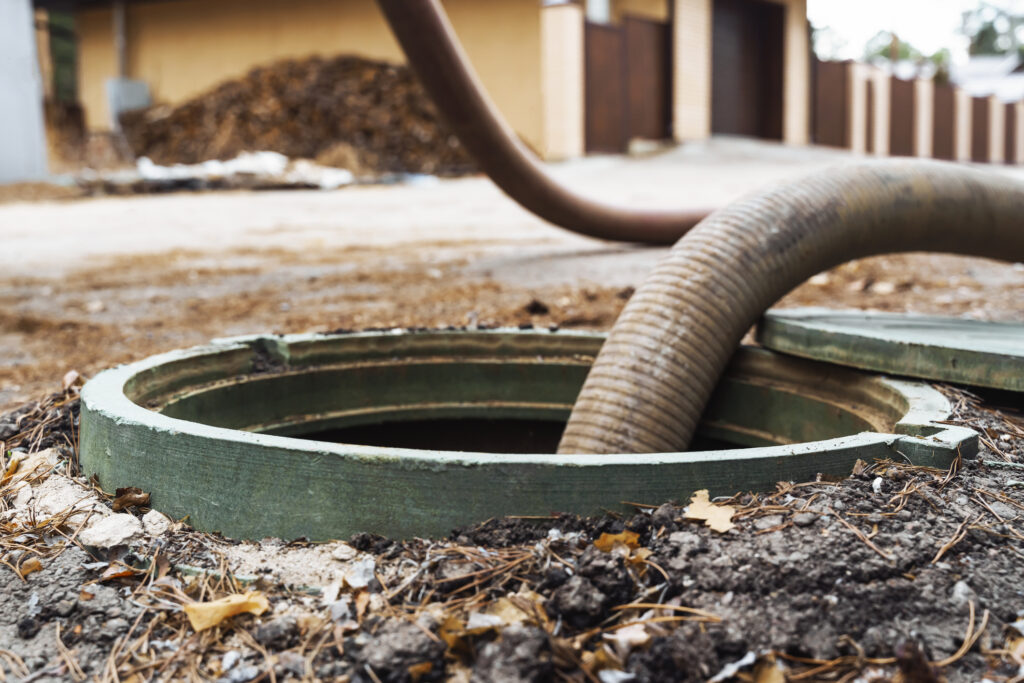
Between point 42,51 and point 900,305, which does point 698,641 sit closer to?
point 900,305

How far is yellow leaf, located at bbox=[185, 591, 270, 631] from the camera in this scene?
1711mm

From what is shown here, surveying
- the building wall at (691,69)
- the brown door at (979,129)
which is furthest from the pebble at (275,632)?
the brown door at (979,129)

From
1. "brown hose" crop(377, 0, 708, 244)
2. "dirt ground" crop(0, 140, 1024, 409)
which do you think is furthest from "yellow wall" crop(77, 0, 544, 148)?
"brown hose" crop(377, 0, 708, 244)

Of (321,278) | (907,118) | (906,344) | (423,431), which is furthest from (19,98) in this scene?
(907,118)

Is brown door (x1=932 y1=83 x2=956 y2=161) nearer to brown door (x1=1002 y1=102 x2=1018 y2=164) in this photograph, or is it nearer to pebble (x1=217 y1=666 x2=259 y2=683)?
brown door (x1=1002 y1=102 x2=1018 y2=164)

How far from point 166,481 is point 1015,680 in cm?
167

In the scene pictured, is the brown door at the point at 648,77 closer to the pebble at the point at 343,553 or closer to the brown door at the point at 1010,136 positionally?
the pebble at the point at 343,553

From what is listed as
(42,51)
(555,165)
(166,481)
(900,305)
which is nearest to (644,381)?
(166,481)

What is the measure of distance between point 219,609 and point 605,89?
14.2 meters

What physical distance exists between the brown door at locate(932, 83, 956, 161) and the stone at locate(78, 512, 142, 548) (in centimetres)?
2529

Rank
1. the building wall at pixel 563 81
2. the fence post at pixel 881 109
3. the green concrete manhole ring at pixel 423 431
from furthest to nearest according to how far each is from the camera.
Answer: the fence post at pixel 881 109, the building wall at pixel 563 81, the green concrete manhole ring at pixel 423 431

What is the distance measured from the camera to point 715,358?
9.62 feet

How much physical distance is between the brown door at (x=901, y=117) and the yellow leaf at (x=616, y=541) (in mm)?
22658

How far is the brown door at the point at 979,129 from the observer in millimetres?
25750
